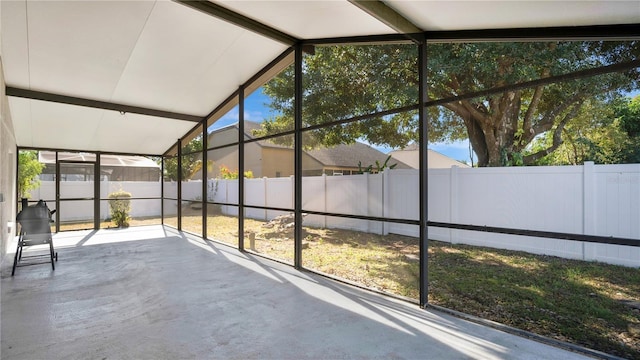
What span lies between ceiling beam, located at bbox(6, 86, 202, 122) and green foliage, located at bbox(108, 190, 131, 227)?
3.85m

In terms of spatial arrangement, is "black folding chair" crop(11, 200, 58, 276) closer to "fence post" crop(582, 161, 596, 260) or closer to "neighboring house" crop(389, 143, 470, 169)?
"neighboring house" crop(389, 143, 470, 169)

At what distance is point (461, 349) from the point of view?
2.33m

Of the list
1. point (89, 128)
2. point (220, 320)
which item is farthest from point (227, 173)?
point (220, 320)

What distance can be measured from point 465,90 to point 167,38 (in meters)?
5.69

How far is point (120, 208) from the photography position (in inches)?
370

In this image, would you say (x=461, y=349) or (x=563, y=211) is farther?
(x=563, y=211)

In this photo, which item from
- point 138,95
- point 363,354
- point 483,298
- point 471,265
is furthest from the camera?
point 138,95

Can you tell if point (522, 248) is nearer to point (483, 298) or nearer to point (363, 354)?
point (483, 298)

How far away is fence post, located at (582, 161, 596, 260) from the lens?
3.71 metres

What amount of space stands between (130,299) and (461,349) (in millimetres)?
3251

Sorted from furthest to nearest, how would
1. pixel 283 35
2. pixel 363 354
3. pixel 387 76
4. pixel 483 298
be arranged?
pixel 387 76
pixel 283 35
pixel 483 298
pixel 363 354

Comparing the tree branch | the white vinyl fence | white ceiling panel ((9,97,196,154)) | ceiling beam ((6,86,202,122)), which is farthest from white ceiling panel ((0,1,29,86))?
the tree branch

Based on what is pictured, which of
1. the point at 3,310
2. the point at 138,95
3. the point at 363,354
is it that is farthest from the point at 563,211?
the point at 138,95

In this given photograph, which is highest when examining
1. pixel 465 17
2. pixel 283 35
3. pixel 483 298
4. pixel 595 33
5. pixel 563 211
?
pixel 283 35
